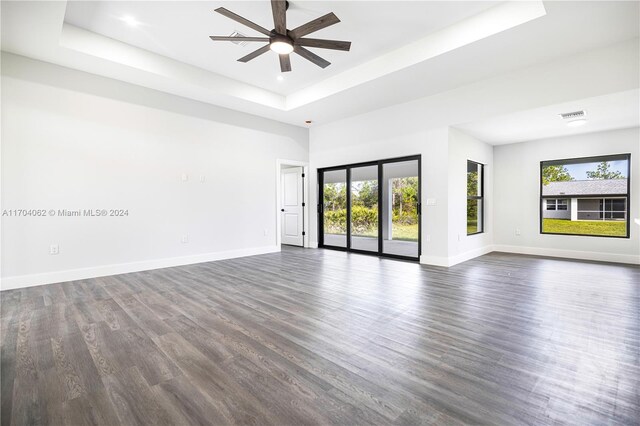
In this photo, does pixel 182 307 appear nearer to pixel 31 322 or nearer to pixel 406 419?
pixel 31 322

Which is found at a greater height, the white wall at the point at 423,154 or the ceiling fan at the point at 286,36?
the ceiling fan at the point at 286,36

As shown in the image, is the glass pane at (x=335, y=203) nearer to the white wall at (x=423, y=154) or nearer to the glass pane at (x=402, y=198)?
the white wall at (x=423, y=154)

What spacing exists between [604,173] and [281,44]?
6.53 metres

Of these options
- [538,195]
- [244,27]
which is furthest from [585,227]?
[244,27]

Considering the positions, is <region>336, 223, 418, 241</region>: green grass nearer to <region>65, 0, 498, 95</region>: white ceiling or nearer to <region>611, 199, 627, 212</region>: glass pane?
<region>65, 0, 498, 95</region>: white ceiling

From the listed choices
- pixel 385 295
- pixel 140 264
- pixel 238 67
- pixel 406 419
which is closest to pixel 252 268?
pixel 140 264

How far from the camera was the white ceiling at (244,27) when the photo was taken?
3.41 m

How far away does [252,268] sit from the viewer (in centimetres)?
516

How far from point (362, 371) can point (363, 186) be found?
5265 millimetres

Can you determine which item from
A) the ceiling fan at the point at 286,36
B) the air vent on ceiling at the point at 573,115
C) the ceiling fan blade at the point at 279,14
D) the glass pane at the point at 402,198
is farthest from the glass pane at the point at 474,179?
the ceiling fan blade at the point at 279,14

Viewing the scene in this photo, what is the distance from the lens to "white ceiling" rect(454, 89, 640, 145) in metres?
4.06

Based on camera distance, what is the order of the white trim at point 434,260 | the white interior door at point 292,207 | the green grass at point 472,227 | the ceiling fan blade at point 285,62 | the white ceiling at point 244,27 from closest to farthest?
the white ceiling at point 244,27
the ceiling fan blade at point 285,62
the white trim at point 434,260
the green grass at point 472,227
the white interior door at point 292,207

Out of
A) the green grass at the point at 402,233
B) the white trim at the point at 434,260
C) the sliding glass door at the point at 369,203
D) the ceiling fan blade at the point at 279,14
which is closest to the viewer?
the ceiling fan blade at the point at 279,14

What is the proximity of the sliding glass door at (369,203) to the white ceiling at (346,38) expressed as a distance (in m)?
1.74
